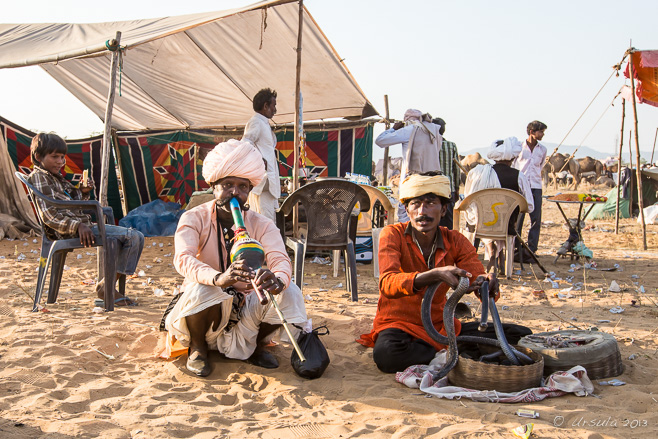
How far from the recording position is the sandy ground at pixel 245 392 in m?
2.49

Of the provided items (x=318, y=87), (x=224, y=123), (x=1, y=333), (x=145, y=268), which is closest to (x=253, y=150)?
(x=1, y=333)

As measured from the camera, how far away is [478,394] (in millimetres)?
2854

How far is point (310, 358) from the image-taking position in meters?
3.18

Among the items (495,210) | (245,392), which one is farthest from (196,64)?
(245,392)

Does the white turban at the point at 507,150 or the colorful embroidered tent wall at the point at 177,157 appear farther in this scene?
the colorful embroidered tent wall at the point at 177,157

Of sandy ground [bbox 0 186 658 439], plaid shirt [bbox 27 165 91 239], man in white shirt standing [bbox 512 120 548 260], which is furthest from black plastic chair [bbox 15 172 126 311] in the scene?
man in white shirt standing [bbox 512 120 548 260]

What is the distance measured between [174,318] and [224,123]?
8647 mm

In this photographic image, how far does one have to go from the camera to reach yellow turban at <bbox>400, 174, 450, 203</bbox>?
10.6 ft

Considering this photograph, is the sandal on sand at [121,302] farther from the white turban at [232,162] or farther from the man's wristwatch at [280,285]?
the man's wristwatch at [280,285]

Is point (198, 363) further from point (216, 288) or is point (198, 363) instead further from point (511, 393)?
point (511, 393)

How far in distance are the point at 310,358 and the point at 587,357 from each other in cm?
151

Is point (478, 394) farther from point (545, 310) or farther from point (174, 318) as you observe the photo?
point (545, 310)

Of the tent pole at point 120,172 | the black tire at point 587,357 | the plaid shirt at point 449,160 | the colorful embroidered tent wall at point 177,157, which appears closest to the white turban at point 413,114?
the plaid shirt at point 449,160

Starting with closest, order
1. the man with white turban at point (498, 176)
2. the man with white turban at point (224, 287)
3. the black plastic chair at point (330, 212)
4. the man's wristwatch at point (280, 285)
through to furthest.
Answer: the man's wristwatch at point (280, 285) → the man with white turban at point (224, 287) → the black plastic chair at point (330, 212) → the man with white turban at point (498, 176)
